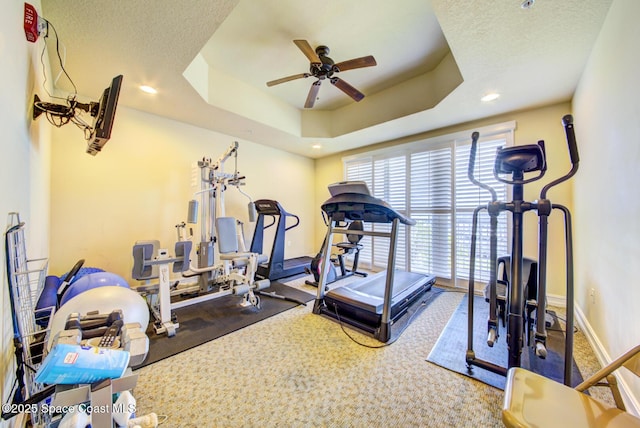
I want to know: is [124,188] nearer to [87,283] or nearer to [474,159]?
[87,283]

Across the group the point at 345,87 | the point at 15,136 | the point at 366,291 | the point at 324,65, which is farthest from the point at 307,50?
the point at 366,291

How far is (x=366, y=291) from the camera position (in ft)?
9.71

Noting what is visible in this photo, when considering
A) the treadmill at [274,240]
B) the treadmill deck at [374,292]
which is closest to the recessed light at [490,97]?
the treadmill deck at [374,292]

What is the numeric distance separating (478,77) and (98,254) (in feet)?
16.1

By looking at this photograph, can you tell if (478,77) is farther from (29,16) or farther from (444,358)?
(29,16)

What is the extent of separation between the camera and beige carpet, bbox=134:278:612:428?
55.7 inches

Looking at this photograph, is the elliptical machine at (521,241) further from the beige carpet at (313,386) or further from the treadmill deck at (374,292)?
the treadmill deck at (374,292)

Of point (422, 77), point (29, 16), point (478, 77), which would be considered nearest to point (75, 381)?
point (29, 16)

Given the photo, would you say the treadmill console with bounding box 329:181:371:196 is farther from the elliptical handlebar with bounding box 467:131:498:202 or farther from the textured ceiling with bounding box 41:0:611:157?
the textured ceiling with bounding box 41:0:611:157

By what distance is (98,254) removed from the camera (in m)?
3.13

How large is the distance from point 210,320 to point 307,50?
297 cm

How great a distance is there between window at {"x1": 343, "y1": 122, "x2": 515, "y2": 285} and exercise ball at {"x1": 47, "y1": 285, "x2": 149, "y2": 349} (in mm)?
3638

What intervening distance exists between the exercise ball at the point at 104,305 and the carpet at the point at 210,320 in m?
0.34

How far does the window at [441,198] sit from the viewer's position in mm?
3506
